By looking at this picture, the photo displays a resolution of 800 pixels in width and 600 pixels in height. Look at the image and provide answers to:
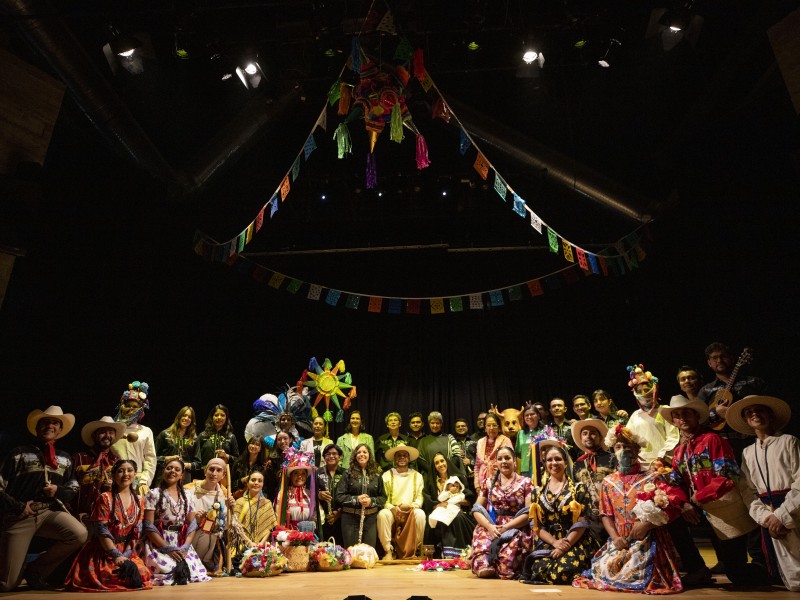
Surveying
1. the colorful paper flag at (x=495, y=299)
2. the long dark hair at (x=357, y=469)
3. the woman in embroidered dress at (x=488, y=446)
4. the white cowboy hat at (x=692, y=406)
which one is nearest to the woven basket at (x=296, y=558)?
the long dark hair at (x=357, y=469)

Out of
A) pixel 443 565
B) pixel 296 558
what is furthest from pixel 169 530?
pixel 443 565

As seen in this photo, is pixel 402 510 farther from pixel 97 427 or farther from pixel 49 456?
pixel 49 456

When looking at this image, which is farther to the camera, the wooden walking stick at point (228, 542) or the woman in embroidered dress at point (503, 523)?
the wooden walking stick at point (228, 542)

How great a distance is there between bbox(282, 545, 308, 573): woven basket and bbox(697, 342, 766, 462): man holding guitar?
3.81m

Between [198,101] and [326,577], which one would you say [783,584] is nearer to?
[326,577]

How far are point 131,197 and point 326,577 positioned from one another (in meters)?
4.86

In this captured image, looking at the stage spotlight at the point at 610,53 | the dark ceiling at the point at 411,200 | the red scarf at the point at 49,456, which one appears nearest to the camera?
the red scarf at the point at 49,456

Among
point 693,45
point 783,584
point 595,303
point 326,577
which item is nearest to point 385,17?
point 693,45

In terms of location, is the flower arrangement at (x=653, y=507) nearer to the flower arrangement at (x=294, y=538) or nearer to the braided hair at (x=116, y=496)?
the flower arrangement at (x=294, y=538)

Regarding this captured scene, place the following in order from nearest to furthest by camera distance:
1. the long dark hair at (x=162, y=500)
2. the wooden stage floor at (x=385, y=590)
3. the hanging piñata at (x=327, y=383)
A: the wooden stage floor at (x=385, y=590) → the long dark hair at (x=162, y=500) → the hanging piñata at (x=327, y=383)

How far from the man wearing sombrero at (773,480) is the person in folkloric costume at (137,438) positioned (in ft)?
16.8

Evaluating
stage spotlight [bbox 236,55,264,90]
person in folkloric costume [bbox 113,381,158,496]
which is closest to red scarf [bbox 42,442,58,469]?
person in folkloric costume [bbox 113,381,158,496]

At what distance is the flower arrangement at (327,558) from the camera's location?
17.5 ft

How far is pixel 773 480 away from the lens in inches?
148
